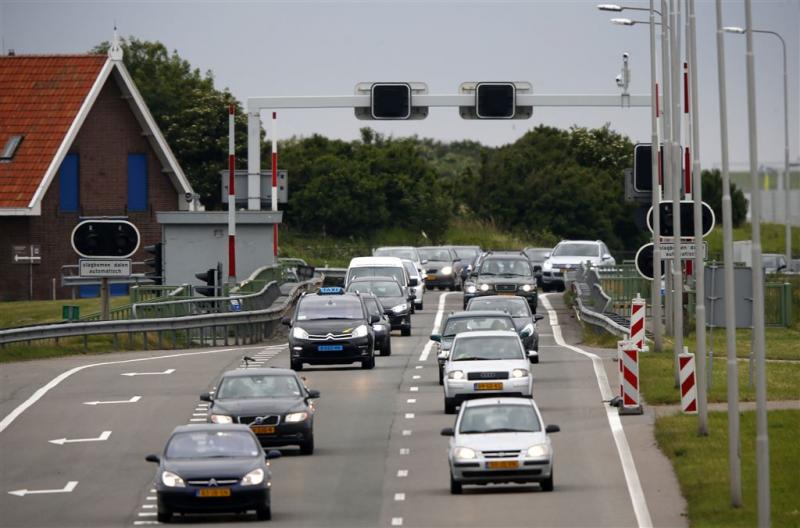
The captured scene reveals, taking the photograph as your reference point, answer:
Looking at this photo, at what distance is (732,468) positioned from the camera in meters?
22.4

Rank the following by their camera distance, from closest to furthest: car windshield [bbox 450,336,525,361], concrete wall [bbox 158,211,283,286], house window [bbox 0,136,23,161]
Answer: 1. car windshield [bbox 450,336,525,361]
2. concrete wall [bbox 158,211,283,286]
3. house window [bbox 0,136,23,161]

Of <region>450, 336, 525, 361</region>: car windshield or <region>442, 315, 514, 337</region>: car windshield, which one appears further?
<region>442, 315, 514, 337</region>: car windshield

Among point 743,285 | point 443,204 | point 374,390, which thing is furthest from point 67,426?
point 443,204

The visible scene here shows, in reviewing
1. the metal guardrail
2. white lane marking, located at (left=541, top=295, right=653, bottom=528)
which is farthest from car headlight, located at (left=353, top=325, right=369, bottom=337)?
the metal guardrail

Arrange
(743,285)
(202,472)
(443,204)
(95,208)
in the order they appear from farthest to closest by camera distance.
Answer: (443,204), (95,208), (743,285), (202,472)

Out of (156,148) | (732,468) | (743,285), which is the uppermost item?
(156,148)

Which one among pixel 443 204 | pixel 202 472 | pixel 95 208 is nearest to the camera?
pixel 202 472

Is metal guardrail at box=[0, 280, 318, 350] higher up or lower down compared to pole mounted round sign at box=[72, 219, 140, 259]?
lower down

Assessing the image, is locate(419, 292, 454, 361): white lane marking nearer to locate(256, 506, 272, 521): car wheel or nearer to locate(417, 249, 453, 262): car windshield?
locate(417, 249, 453, 262): car windshield

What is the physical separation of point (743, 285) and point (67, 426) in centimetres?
1157

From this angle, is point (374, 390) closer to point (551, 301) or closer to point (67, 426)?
point (67, 426)

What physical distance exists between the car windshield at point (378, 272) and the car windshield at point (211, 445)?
2920cm

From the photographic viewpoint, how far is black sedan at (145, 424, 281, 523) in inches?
866

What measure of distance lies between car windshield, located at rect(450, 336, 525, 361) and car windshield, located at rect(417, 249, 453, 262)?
38497mm
